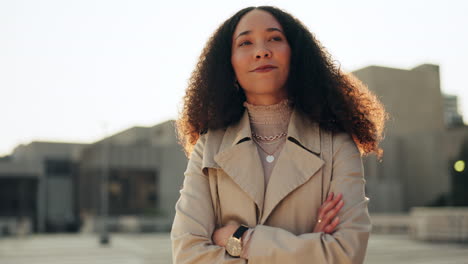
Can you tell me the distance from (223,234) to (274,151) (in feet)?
1.51

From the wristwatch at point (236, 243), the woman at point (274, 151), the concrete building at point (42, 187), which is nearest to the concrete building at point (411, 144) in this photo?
the concrete building at point (42, 187)

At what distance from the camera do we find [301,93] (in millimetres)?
2564

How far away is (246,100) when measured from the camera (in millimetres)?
2754

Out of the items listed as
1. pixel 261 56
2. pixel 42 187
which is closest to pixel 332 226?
pixel 261 56

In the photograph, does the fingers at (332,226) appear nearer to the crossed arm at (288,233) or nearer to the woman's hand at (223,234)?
the crossed arm at (288,233)

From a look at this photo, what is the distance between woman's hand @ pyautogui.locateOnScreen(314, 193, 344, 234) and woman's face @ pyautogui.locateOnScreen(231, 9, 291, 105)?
58 cm

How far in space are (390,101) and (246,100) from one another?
185ft

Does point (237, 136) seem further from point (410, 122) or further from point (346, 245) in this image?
point (410, 122)

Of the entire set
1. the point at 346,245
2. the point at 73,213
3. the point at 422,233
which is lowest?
the point at 73,213

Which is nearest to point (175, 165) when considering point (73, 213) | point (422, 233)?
point (73, 213)

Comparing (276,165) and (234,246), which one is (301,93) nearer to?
(276,165)

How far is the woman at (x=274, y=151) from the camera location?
2.26m

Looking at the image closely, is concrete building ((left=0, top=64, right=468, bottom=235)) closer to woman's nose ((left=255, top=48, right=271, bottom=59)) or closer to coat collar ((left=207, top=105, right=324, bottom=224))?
coat collar ((left=207, top=105, right=324, bottom=224))

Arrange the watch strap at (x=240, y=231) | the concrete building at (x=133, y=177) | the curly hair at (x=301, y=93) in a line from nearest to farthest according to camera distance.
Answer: the watch strap at (x=240, y=231)
the curly hair at (x=301, y=93)
the concrete building at (x=133, y=177)
